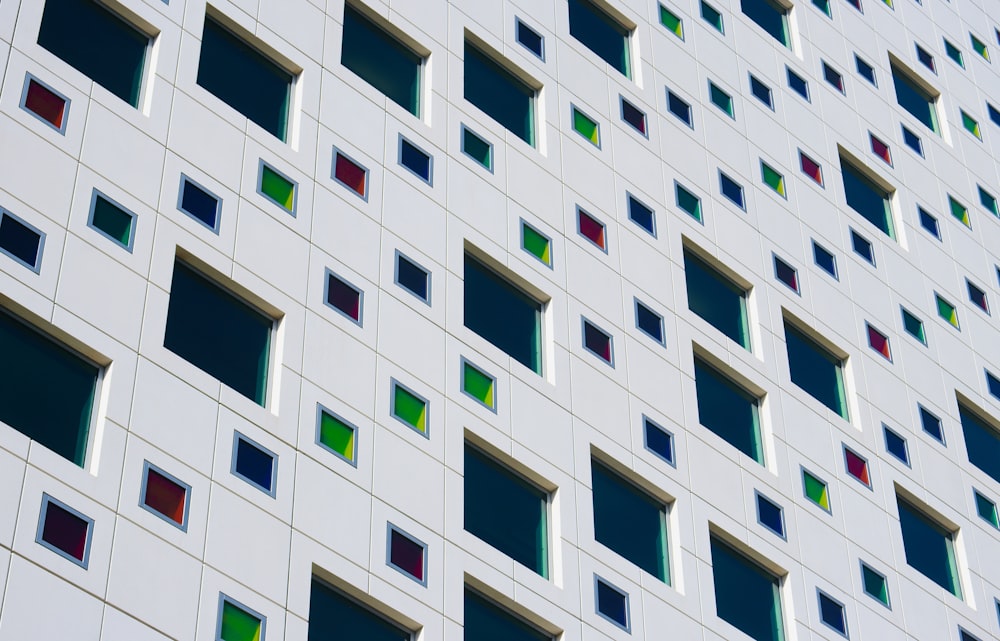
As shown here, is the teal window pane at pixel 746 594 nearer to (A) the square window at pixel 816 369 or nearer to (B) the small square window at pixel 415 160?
(A) the square window at pixel 816 369

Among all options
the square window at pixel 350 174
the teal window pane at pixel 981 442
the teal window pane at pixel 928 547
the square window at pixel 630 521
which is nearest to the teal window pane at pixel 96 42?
the square window at pixel 350 174

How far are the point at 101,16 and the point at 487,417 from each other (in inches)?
234

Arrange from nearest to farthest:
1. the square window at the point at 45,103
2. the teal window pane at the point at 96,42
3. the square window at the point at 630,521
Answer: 1. the square window at the point at 45,103
2. the teal window pane at the point at 96,42
3. the square window at the point at 630,521

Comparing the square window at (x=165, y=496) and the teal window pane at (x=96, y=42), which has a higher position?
the teal window pane at (x=96, y=42)

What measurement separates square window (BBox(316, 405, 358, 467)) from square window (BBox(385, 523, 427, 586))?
2.71ft

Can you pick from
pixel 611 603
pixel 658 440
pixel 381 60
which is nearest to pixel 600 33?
pixel 381 60

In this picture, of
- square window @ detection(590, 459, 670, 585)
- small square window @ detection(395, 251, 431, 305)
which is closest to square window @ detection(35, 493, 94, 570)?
small square window @ detection(395, 251, 431, 305)

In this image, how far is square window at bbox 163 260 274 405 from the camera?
18297mm

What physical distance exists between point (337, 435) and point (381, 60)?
610cm

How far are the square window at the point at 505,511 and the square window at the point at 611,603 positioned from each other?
2.17 ft

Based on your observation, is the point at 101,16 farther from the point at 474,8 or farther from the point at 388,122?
the point at 474,8

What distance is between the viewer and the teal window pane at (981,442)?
2772cm

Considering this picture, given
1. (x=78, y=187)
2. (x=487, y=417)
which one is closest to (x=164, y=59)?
(x=78, y=187)

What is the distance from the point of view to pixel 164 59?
19844mm
